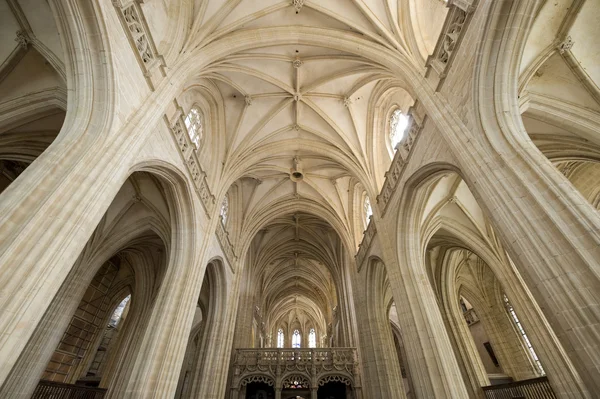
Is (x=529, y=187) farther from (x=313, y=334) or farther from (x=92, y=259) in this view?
(x=313, y=334)

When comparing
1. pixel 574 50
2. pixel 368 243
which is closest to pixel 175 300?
pixel 368 243

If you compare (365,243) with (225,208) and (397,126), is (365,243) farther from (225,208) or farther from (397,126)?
(225,208)

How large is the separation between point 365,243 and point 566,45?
878 centimetres

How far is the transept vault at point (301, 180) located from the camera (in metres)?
3.74

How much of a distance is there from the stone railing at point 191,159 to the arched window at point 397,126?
6.66 meters

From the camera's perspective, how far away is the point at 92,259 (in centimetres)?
1048

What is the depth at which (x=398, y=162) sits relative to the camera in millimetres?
8711

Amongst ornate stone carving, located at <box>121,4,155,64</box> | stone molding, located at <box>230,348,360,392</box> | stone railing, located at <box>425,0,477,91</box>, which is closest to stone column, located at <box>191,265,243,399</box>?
stone molding, located at <box>230,348,360,392</box>

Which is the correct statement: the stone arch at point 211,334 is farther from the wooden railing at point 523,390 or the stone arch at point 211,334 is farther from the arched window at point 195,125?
the wooden railing at point 523,390

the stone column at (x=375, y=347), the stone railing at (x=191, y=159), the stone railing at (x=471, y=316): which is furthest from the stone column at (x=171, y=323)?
the stone railing at (x=471, y=316)

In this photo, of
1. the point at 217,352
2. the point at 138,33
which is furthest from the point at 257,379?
the point at 138,33

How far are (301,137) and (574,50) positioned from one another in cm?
954

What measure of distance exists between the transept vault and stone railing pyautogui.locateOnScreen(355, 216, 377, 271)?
0.77 feet

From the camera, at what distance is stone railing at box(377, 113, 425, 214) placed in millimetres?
7691
